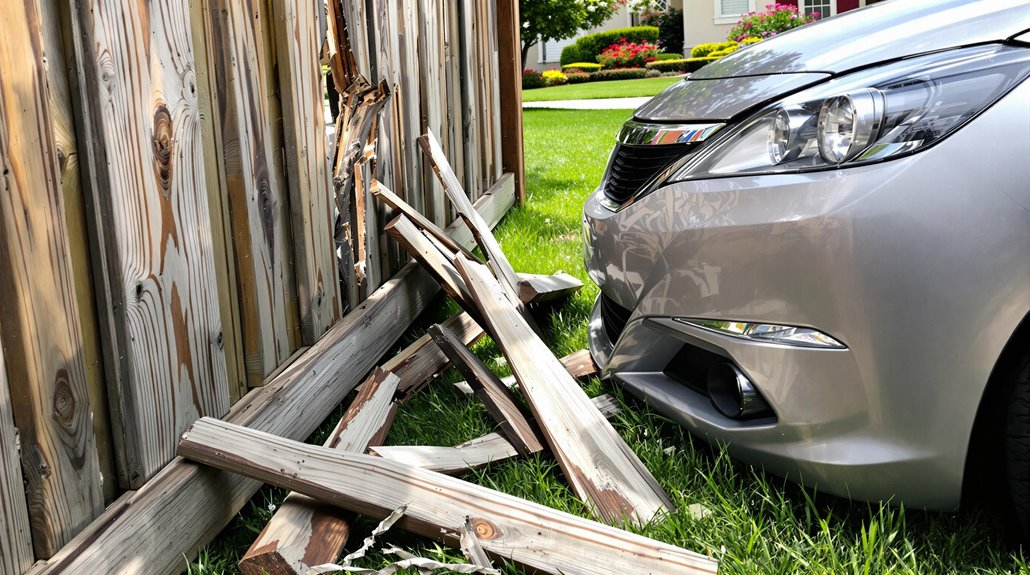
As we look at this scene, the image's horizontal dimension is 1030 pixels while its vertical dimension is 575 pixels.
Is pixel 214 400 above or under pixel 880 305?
under

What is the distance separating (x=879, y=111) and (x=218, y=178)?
1.52 metres

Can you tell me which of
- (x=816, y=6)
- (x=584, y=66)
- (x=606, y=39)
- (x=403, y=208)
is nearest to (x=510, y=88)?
(x=403, y=208)

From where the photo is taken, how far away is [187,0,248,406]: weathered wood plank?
2109mm

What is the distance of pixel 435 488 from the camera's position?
205 cm

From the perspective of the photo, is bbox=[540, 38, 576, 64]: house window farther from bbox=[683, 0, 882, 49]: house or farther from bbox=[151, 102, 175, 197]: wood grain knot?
bbox=[151, 102, 175, 197]: wood grain knot

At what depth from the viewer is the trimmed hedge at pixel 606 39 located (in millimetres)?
33103

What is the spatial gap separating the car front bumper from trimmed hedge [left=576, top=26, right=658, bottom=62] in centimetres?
3212

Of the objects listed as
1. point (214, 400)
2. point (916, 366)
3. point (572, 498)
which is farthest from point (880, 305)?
point (214, 400)

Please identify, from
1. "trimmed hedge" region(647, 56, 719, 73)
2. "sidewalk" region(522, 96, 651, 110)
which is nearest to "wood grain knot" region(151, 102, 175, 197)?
"sidewalk" region(522, 96, 651, 110)

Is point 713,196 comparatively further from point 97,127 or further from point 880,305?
point 97,127

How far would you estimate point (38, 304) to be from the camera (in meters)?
1.51

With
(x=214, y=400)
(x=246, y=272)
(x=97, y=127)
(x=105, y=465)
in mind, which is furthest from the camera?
(x=246, y=272)

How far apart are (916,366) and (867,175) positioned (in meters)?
0.40

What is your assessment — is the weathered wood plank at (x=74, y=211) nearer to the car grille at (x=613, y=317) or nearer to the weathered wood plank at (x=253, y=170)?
the weathered wood plank at (x=253, y=170)
